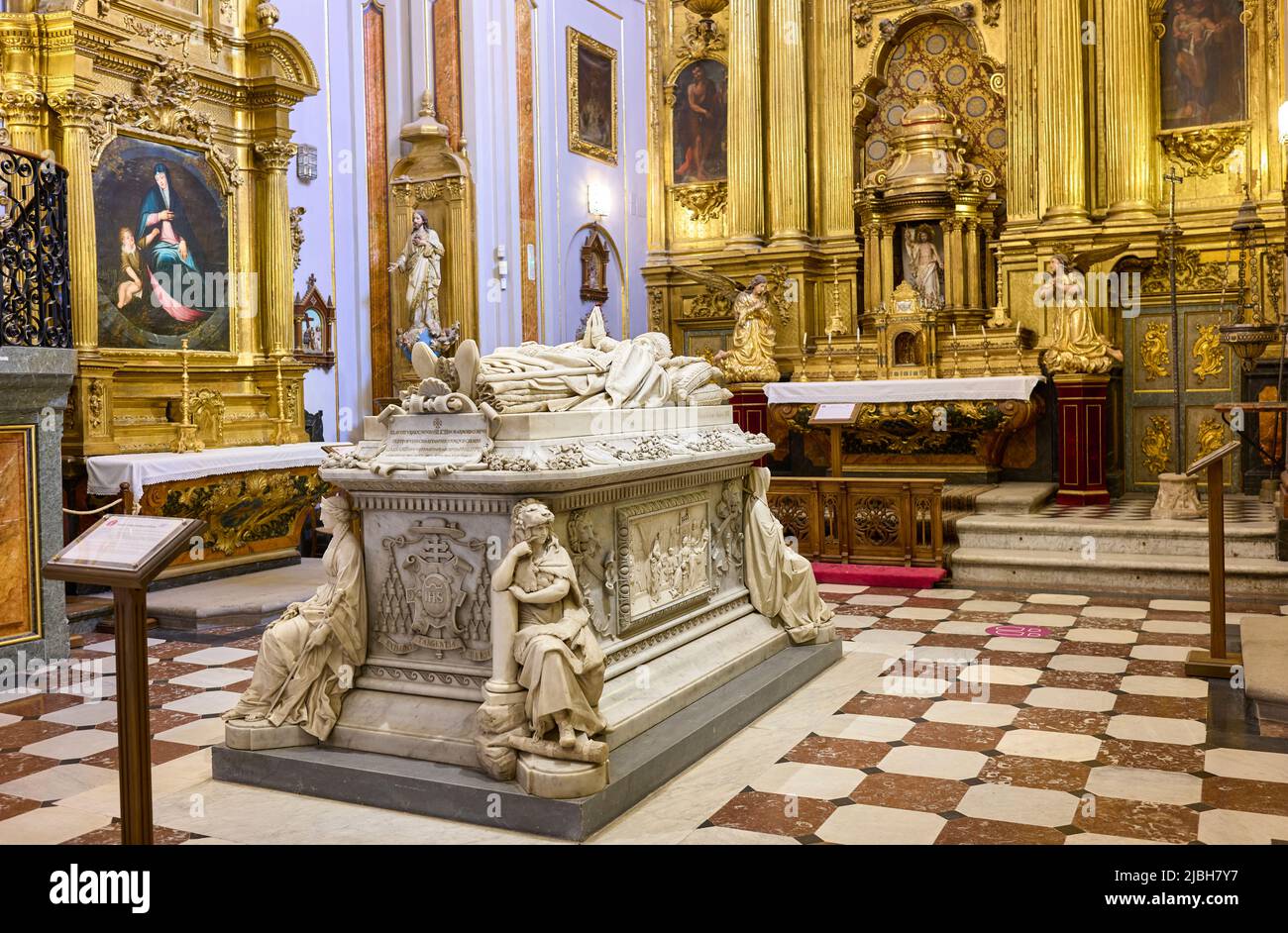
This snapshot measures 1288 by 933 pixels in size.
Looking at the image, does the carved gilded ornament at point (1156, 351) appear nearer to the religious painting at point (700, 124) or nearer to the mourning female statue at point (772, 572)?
the religious painting at point (700, 124)

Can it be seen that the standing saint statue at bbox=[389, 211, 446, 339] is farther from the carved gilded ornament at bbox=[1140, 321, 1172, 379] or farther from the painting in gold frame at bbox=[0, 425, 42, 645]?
the carved gilded ornament at bbox=[1140, 321, 1172, 379]

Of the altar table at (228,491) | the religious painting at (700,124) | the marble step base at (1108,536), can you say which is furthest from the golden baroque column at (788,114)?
the altar table at (228,491)

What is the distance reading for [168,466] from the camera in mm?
7598

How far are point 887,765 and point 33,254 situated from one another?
16.0 feet

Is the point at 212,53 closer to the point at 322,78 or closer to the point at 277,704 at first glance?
the point at 322,78

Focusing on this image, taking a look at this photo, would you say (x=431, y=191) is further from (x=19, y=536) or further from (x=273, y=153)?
(x=19, y=536)

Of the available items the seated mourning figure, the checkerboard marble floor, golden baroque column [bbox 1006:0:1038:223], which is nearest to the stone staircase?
the checkerboard marble floor

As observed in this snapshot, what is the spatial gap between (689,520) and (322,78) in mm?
7743

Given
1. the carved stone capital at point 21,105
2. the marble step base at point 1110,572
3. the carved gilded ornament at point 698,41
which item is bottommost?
the marble step base at point 1110,572

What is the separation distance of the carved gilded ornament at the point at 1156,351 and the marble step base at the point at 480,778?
314 inches

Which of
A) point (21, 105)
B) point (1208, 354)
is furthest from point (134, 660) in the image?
point (1208, 354)

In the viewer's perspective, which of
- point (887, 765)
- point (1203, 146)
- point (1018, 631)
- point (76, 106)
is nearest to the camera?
point (887, 765)

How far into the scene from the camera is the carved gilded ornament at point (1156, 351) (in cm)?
1093

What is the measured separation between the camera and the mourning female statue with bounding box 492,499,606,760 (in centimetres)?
368
